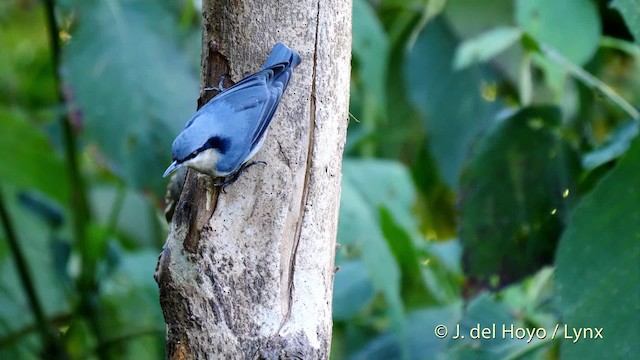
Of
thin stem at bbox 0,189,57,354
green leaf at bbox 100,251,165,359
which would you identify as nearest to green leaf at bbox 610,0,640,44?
green leaf at bbox 100,251,165,359

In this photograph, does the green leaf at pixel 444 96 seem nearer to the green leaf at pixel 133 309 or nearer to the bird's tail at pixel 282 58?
the green leaf at pixel 133 309

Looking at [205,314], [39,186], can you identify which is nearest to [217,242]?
[205,314]

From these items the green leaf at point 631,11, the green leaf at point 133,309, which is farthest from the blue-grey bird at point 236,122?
the green leaf at point 133,309

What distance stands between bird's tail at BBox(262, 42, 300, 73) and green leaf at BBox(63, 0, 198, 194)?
96 cm

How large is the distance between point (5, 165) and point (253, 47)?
167 centimetres

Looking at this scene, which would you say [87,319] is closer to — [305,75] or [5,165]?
[5,165]

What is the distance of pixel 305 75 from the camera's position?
3.96 feet

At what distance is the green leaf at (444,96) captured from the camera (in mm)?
2521

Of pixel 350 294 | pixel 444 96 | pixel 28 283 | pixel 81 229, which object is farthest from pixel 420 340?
pixel 28 283

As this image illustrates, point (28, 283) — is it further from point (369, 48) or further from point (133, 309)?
point (369, 48)

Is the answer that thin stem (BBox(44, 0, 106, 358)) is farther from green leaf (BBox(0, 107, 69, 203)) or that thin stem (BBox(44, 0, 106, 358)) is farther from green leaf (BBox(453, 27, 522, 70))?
green leaf (BBox(453, 27, 522, 70))

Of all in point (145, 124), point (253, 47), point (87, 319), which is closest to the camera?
point (253, 47)

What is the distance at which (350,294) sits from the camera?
235cm

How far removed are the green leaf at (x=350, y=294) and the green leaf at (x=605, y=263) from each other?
0.91m
